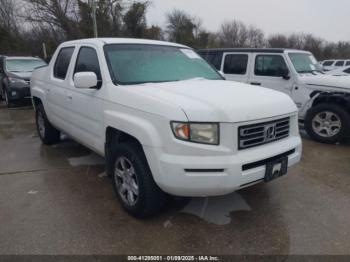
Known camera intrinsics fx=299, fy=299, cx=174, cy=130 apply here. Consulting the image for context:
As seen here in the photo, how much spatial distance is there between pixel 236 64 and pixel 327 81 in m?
2.31

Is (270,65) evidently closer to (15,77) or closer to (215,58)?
(215,58)

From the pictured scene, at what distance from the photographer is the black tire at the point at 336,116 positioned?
536 centimetres

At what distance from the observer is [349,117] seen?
5.35 metres

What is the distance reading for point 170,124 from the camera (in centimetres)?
249

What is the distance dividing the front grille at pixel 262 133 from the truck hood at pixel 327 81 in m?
3.14

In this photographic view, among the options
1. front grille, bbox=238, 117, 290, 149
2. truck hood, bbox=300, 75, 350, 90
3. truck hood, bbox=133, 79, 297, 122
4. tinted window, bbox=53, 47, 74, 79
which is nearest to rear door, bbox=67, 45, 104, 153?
tinted window, bbox=53, 47, 74, 79

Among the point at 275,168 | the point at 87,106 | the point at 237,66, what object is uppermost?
the point at 237,66

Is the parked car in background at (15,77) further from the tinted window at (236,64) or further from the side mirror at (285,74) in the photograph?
the side mirror at (285,74)

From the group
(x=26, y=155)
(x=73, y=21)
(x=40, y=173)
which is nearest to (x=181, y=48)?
(x=40, y=173)

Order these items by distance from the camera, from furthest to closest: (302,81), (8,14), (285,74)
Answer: (8,14) → (285,74) → (302,81)

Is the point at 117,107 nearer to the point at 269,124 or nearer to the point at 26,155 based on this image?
the point at 269,124

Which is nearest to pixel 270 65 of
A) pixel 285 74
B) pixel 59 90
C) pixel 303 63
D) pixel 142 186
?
pixel 285 74

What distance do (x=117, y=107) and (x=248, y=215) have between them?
69.6 inches

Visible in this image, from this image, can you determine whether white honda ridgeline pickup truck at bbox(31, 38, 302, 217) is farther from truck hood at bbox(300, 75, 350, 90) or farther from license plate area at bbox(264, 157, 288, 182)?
truck hood at bbox(300, 75, 350, 90)
